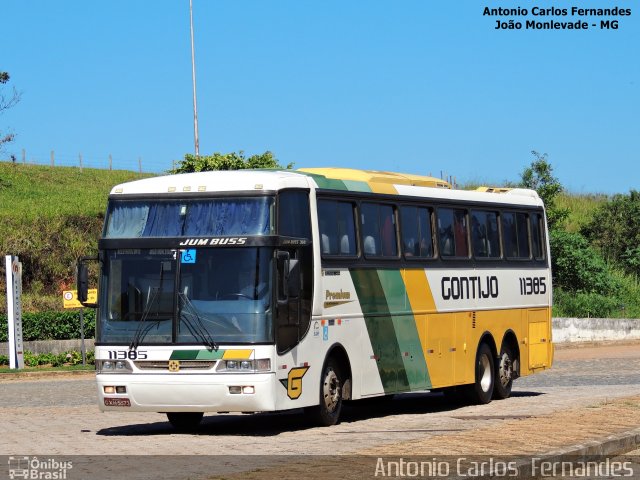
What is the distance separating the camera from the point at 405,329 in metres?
20.6

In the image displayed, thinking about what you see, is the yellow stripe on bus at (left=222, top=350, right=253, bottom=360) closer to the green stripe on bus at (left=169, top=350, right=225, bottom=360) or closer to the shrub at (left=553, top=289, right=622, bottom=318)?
the green stripe on bus at (left=169, top=350, right=225, bottom=360)

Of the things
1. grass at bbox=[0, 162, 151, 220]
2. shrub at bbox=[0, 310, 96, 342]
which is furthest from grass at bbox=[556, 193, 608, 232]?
shrub at bbox=[0, 310, 96, 342]

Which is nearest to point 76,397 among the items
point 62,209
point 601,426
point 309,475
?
point 601,426

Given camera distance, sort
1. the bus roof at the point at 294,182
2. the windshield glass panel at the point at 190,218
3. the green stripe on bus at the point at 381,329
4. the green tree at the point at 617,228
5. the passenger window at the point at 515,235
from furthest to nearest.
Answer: the green tree at the point at 617,228 < the passenger window at the point at 515,235 < the green stripe on bus at the point at 381,329 < the bus roof at the point at 294,182 < the windshield glass panel at the point at 190,218

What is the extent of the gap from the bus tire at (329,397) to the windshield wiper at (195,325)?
1.76 metres

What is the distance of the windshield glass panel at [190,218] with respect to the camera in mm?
17453

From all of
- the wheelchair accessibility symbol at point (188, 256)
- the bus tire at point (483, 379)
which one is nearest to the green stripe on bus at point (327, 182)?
the wheelchair accessibility symbol at point (188, 256)

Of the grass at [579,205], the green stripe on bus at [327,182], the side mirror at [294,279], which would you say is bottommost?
the side mirror at [294,279]

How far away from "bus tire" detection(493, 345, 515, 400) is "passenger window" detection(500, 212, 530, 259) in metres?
1.72

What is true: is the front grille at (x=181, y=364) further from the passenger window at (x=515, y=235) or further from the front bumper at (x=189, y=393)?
the passenger window at (x=515, y=235)

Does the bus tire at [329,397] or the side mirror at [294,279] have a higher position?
the side mirror at [294,279]

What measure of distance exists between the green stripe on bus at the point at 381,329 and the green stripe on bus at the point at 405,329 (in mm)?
125

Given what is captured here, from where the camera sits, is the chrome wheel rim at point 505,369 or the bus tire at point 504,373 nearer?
the bus tire at point 504,373

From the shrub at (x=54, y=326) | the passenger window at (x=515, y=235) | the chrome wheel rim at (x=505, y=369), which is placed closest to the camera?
the chrome wheel rim at (x=505, y=369)
